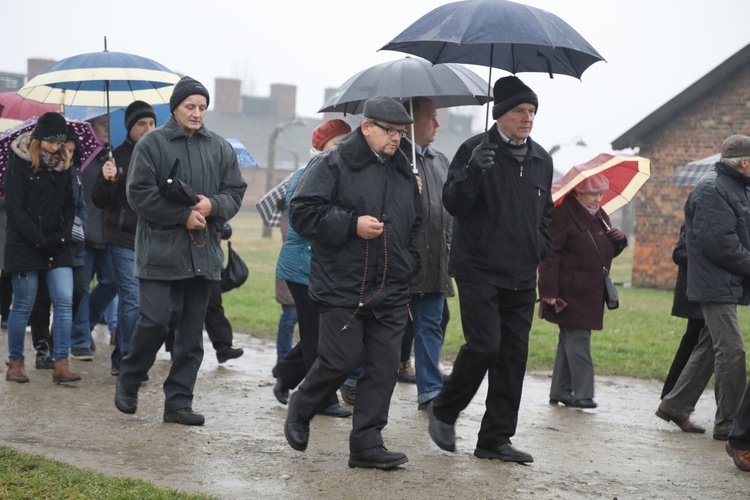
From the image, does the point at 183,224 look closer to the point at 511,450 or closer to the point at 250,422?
the point at 250,422

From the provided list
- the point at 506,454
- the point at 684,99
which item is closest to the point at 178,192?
the point at 506,454

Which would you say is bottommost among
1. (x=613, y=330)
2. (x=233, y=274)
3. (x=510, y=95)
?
(x=613, y=330)

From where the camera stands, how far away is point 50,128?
841 centimetres

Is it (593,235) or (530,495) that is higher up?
(593,235)

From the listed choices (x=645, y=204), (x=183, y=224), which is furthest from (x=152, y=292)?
(x=645, y=204)

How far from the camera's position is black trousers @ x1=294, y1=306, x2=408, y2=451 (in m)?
6.01

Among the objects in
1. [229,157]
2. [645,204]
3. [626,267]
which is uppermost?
[229,157]

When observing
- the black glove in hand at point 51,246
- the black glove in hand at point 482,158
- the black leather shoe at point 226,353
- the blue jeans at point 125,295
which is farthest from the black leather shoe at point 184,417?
the black leather shoe at point 226,353

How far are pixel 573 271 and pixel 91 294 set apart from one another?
446cm

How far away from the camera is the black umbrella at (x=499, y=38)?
6078 mm

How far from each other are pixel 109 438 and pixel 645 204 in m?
17.9

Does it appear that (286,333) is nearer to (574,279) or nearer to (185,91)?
(574,279)

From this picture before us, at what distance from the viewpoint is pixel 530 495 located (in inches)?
216

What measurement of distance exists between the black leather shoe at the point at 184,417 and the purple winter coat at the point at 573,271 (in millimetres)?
2980
